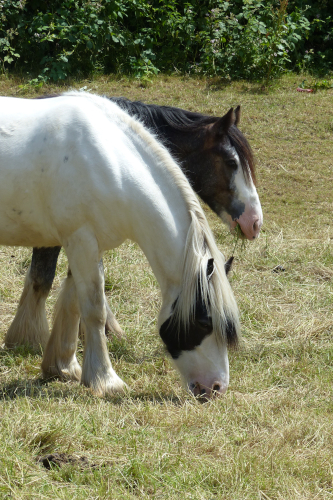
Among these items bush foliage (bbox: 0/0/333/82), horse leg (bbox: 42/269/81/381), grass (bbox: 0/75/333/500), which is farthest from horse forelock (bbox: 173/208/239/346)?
bush foliage (bbox: 0/0/333/82)

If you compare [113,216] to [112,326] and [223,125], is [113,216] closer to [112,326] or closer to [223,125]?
[112,326]

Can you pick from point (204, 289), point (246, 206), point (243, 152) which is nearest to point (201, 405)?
point (204, 289)

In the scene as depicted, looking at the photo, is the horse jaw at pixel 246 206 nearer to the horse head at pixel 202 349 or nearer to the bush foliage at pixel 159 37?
the horse head at pixel 202 349

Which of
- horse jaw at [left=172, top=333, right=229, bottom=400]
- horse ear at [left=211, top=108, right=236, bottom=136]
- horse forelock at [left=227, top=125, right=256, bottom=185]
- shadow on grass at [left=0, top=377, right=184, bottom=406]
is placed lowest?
shadow on grass at [left=0, top=377, right=184, bottom=406]

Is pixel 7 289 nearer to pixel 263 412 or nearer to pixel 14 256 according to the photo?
pixel 14 256

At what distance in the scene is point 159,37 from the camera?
33.1 feet

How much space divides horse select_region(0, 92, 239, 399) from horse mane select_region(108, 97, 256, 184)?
0.64 m

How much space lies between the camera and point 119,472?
8.16 feet

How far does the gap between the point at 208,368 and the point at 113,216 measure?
3.14 ft

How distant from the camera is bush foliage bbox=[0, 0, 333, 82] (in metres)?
9.09

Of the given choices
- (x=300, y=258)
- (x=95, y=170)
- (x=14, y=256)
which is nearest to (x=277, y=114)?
(x=300, y=258)

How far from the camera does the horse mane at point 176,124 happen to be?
Answer: 160 inches

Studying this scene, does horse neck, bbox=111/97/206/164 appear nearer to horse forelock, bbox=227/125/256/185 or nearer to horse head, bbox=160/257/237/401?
horse forelock, bbox=227/125/256/185

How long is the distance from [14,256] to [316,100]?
6271 millimetres
